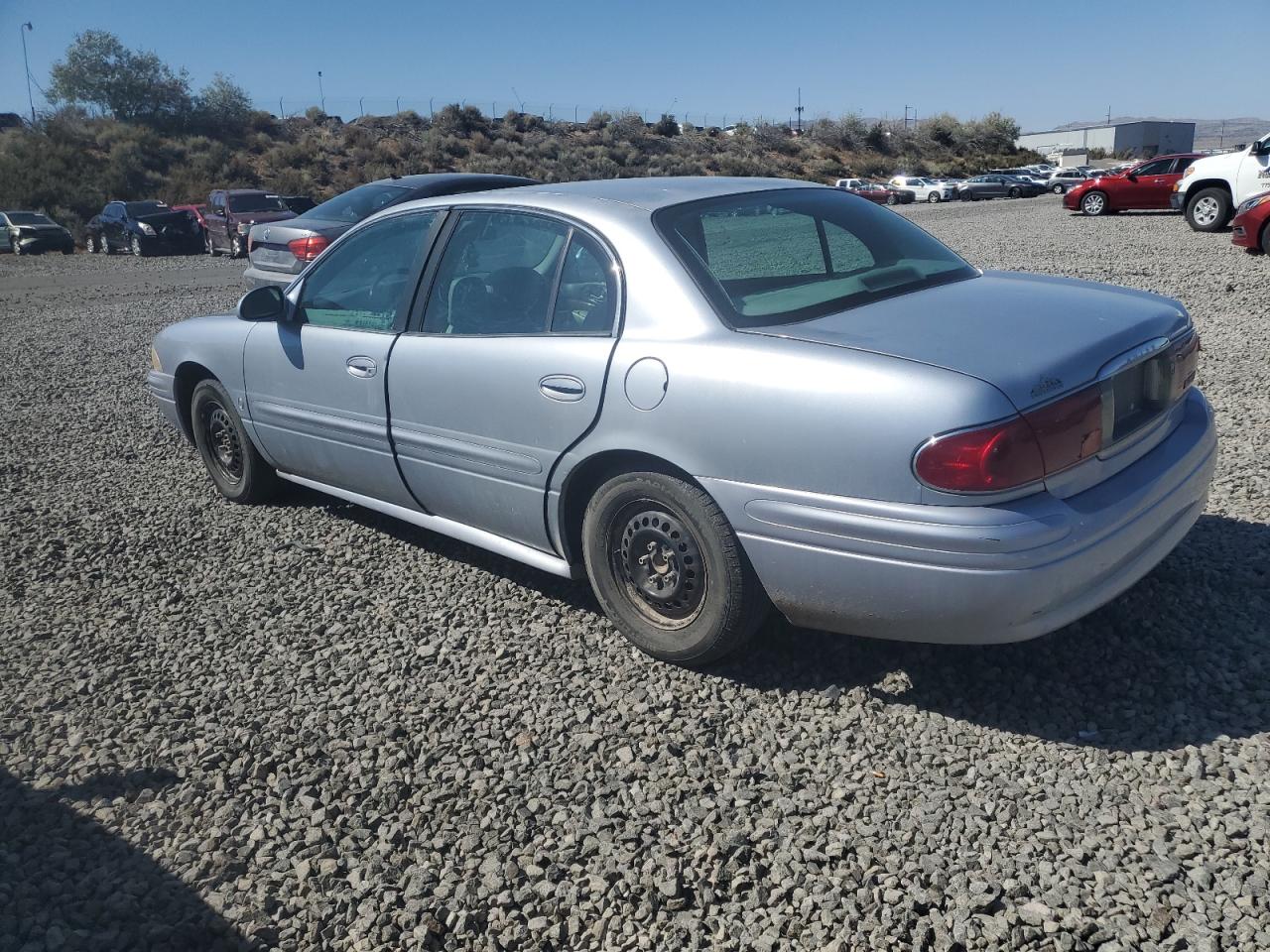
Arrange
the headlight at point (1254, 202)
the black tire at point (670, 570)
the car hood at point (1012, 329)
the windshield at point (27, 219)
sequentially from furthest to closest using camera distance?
the windshield at point (27, 219) < the headlight at point (1254, 202) < the black tire at point (670, 570) < the car hood at point (1012, 329)

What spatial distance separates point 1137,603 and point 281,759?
→ 297 cm

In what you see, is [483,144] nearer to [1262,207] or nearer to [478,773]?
[1262,207]

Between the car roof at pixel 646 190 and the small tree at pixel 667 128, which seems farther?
the small tree at pixel 667 128

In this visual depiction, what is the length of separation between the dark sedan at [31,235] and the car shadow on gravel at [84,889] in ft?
96.0

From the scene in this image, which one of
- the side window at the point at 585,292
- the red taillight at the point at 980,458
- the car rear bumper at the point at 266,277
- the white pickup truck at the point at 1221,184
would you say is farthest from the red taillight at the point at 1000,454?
the white pickup truck at the point at 1221,184

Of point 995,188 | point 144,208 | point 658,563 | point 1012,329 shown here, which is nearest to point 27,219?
point 144,208

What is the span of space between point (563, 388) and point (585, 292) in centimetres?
37

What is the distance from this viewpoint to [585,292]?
3625 millimetres

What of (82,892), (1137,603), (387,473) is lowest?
(82,892)

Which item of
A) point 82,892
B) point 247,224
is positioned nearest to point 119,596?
point 82,892

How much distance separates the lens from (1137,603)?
3.73 metres

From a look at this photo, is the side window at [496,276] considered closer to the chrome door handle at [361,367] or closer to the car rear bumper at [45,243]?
the chrome door handle at [361,367]

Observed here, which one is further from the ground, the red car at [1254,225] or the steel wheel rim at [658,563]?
the red car at [1254,225]

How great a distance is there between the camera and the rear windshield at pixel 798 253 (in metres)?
3.40
